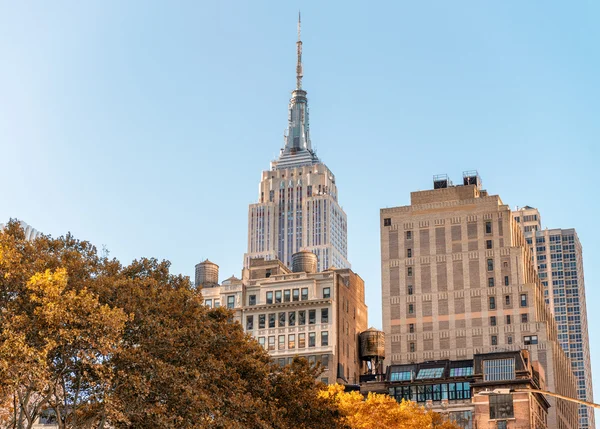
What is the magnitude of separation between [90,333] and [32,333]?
309 cm

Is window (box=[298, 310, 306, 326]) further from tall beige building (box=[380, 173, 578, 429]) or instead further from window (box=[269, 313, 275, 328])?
tall beige building (box=[380, 173, 578, 429])

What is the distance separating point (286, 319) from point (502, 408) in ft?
130

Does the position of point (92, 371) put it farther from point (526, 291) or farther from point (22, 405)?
point (526, 291)

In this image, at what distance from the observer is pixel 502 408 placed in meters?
123

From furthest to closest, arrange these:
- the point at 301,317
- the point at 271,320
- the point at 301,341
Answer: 1. the point at 271,320
2. the point at 301,317
3. the point at 301,341

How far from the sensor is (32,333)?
53531 mm

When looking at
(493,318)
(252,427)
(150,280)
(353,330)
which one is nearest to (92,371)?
(150,280)

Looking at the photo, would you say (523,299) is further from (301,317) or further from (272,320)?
(272,320)

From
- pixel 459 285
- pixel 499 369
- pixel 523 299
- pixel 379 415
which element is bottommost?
pixel 379 415

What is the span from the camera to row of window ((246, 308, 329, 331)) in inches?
5925

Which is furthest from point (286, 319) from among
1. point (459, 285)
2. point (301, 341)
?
point (459, 285)

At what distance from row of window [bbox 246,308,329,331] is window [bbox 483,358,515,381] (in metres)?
26.4

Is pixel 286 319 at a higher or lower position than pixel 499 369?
higher

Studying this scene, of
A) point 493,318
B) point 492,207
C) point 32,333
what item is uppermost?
point 492,207
